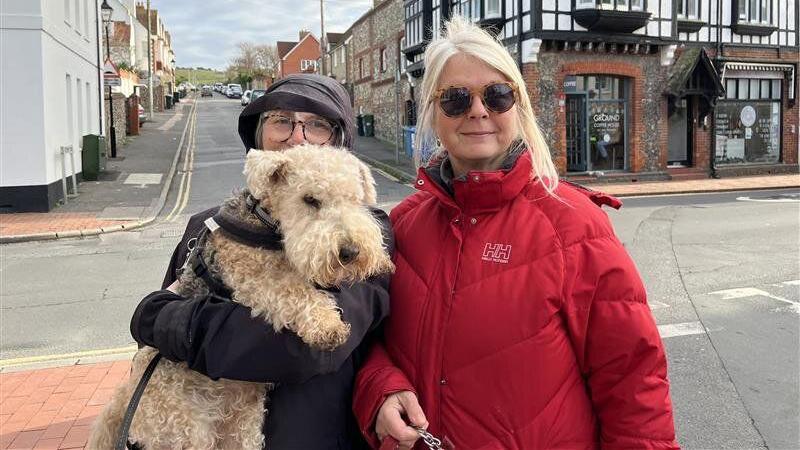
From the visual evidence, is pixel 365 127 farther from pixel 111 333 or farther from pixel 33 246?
pixel 111 333

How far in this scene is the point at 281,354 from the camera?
1839mm

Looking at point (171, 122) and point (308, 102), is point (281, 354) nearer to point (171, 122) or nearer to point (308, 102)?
point (308, 102)

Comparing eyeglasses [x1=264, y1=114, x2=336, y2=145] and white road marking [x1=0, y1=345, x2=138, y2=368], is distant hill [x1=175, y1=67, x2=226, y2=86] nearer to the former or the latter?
white road marking [x1=0, y1=345, x2=138, y2=368]

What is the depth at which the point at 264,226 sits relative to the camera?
81.4 inches

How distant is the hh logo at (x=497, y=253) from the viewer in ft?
6.19

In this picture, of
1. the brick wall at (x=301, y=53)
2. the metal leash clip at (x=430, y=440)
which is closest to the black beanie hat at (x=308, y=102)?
the metal leash clip at (x=430, y=440)

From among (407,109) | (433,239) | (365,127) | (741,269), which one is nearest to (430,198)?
(433,239)

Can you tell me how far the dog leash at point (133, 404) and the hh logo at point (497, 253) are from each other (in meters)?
1.15

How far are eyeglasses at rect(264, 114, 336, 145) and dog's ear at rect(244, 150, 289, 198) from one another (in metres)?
0.42

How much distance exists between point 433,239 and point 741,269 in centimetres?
850

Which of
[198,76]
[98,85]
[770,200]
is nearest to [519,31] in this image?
[770,200]

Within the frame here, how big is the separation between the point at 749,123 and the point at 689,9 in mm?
5330

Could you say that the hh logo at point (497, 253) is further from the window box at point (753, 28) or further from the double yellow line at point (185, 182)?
the window box at point (753, 28)

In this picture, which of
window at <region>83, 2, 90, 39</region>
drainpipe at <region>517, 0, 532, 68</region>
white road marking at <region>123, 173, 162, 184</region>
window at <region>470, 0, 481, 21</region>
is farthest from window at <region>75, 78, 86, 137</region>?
drainpipe at <region>517, 0, 532, 68</region>
